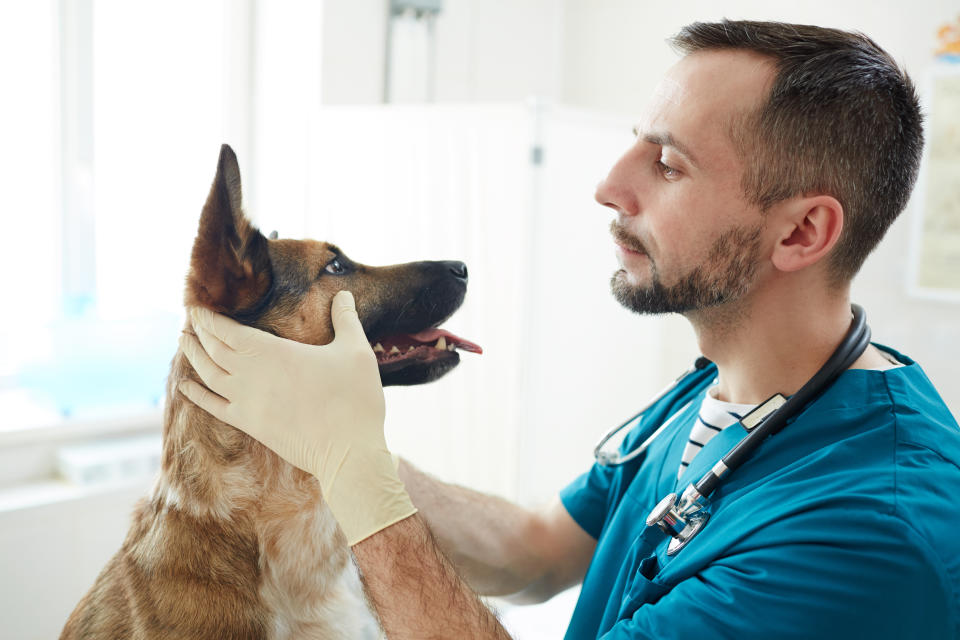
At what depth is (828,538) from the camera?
0.80m

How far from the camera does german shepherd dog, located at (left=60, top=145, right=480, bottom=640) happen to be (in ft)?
3.07

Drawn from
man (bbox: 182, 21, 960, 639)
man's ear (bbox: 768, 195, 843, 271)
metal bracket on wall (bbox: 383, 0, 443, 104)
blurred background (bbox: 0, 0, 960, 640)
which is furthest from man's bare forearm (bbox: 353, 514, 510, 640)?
metal bracket on wall (bbox: 383, 0, 443, 104)

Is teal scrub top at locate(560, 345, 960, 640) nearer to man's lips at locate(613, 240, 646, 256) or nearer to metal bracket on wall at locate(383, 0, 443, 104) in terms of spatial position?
man's lips at locate(613, 240, 646, 256)

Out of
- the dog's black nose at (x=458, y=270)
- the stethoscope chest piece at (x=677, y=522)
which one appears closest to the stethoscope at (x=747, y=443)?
the stethoscope chest piece at (x=677, y=522)

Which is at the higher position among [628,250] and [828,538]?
[628,250]

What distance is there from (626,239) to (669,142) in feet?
0.51

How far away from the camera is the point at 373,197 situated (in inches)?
85.8

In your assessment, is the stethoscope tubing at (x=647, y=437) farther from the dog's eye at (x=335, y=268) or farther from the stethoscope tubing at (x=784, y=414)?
the dog's eye at (x=335, y=268)

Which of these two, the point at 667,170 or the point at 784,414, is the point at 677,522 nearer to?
the point at 784,414

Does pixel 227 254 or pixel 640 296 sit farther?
pixel 640 296

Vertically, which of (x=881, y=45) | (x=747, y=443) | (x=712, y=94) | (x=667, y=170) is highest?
(x=881, y=45)

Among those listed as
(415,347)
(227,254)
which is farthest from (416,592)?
(227,254)

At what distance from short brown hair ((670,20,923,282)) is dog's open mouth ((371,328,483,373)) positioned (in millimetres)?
470

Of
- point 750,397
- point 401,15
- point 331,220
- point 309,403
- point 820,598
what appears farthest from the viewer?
point 401,15
